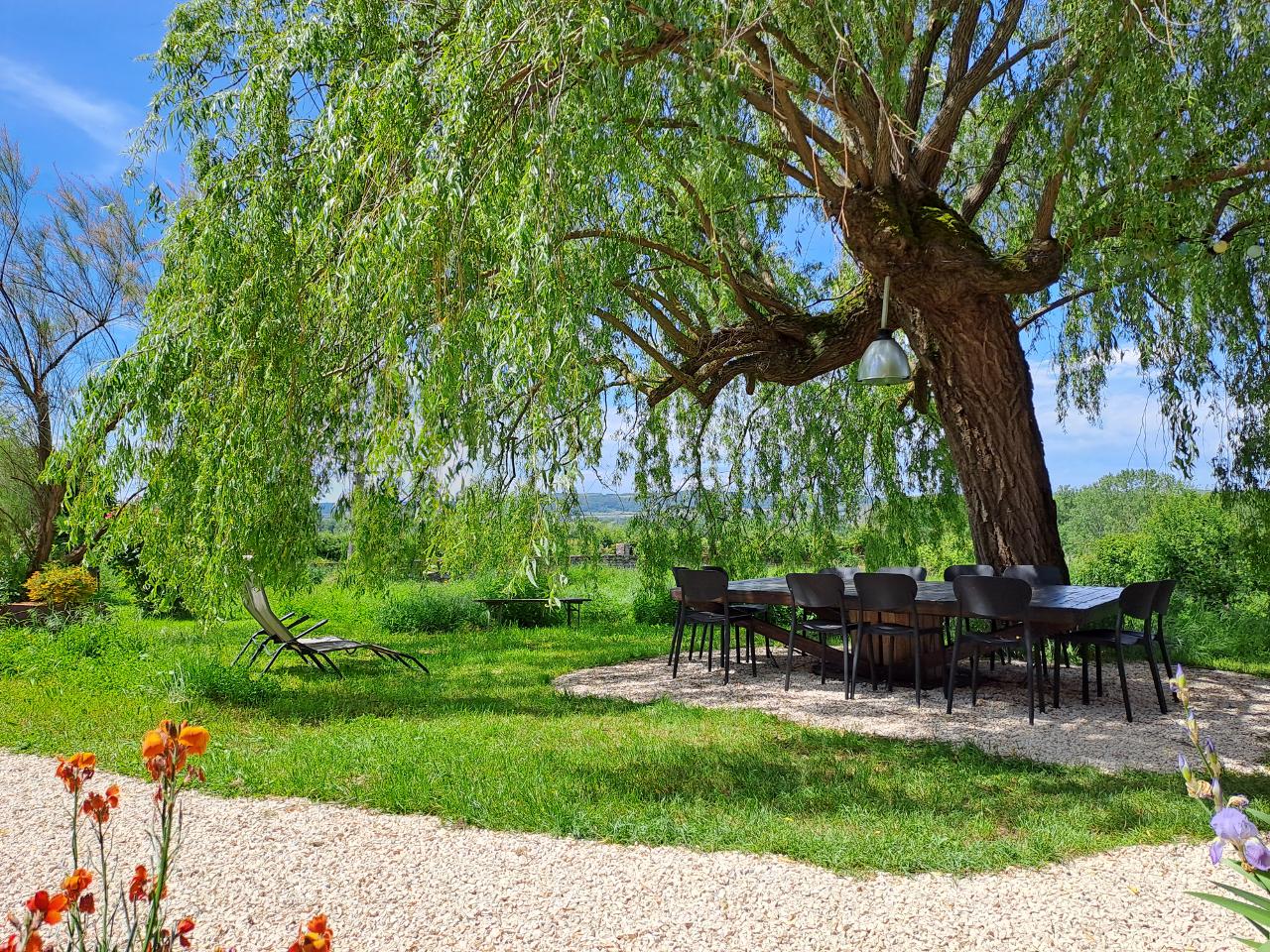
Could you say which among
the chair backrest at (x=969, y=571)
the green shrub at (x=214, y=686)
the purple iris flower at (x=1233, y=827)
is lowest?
the green shrub at (x=214, y=686)

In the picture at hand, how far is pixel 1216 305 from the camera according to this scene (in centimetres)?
680

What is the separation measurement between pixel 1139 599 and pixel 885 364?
2239 millimetres

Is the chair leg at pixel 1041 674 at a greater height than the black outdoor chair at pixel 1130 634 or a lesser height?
lesser

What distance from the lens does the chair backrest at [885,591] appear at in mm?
5941

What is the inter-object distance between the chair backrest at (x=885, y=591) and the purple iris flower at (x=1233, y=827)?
15.7 ft

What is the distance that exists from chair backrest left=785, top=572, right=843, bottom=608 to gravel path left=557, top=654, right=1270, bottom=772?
0.68m

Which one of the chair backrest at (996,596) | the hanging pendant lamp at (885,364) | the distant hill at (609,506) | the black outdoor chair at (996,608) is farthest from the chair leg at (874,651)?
the distant hill at (609,506)

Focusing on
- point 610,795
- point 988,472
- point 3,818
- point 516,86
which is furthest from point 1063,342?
point 3,818

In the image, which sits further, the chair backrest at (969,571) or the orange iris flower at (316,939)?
the chair backrest at (969,571)

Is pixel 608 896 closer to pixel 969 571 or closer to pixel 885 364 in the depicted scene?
pixel 885 364

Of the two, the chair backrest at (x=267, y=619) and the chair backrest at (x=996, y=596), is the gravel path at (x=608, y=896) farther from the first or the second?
the chair backrest at (x=267, y=619)

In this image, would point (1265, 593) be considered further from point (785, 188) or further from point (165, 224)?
point (165, 224)

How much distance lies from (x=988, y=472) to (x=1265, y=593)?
206 inches

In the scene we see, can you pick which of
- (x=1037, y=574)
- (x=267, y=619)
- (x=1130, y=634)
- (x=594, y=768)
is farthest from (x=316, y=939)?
(x=267, y=619)
